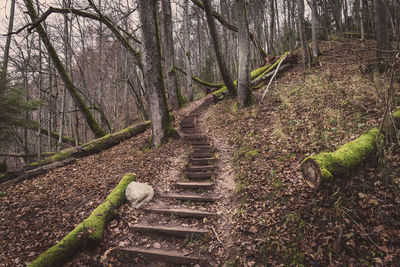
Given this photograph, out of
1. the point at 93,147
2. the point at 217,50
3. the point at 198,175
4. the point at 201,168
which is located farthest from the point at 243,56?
the point at 93,147

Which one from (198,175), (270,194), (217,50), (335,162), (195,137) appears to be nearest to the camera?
(335,162)

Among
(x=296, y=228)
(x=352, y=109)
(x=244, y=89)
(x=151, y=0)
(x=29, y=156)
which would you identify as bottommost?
(x=296, y=228)

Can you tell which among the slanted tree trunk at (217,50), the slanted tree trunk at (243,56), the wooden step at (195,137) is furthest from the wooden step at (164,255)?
the slanted tree trunk at (217,50)

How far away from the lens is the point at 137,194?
16.5ft

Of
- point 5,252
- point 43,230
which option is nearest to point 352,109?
point 43,230

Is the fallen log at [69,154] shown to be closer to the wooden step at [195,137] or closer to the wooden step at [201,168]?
the wooden step at [195,137]

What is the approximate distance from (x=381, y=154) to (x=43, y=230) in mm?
7387

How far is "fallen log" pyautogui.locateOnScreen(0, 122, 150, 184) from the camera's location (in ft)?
23.5

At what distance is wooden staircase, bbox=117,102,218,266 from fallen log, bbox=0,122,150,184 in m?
5.12

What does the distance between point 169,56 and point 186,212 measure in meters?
12.4

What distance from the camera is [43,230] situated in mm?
4344

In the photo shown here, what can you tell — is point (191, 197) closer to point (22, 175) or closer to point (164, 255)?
point (164, 255)

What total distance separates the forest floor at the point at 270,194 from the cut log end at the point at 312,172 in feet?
1.67

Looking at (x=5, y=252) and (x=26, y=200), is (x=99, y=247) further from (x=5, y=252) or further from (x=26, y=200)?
(x=26, y=200)
